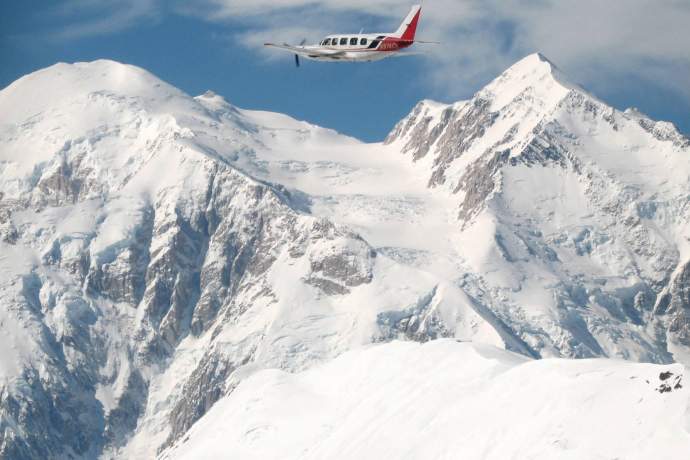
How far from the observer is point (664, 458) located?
191m

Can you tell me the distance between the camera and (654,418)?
199625 millimetres

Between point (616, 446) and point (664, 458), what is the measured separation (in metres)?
8.98

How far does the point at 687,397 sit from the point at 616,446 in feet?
28.7

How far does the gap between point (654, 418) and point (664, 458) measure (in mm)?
8823

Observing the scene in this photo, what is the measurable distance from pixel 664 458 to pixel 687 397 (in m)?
9.76

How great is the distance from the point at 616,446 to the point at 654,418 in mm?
4807

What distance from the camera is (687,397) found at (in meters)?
199

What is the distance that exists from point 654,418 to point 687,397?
3.99 meters
